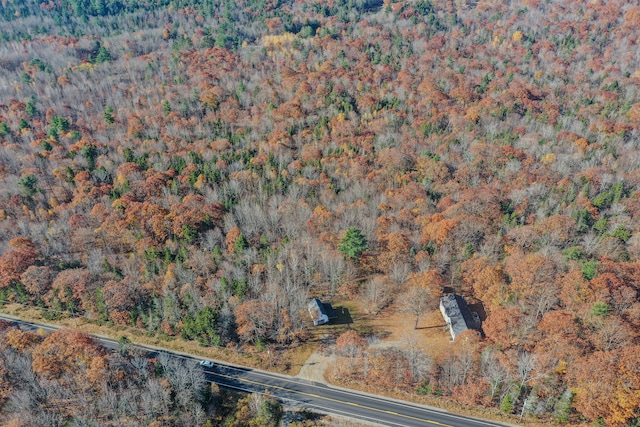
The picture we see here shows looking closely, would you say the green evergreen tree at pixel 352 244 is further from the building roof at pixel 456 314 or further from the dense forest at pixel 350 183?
the building roof at pixel 456 314

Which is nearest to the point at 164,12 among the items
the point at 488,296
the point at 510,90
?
the point at 510,90

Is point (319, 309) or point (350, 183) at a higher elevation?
point (350, 183)

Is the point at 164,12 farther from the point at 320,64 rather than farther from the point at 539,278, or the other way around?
the point at 539,278

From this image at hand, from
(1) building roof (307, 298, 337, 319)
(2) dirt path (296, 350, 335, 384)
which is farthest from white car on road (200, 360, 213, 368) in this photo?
(1) building roof (307, 298, 337, 319)

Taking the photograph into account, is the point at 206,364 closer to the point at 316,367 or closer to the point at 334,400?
the point at 316,367

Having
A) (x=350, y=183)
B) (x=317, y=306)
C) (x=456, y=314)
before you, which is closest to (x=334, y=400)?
(x=317, y=306)

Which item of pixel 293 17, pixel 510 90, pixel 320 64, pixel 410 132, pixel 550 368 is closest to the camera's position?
pixel 550 368
